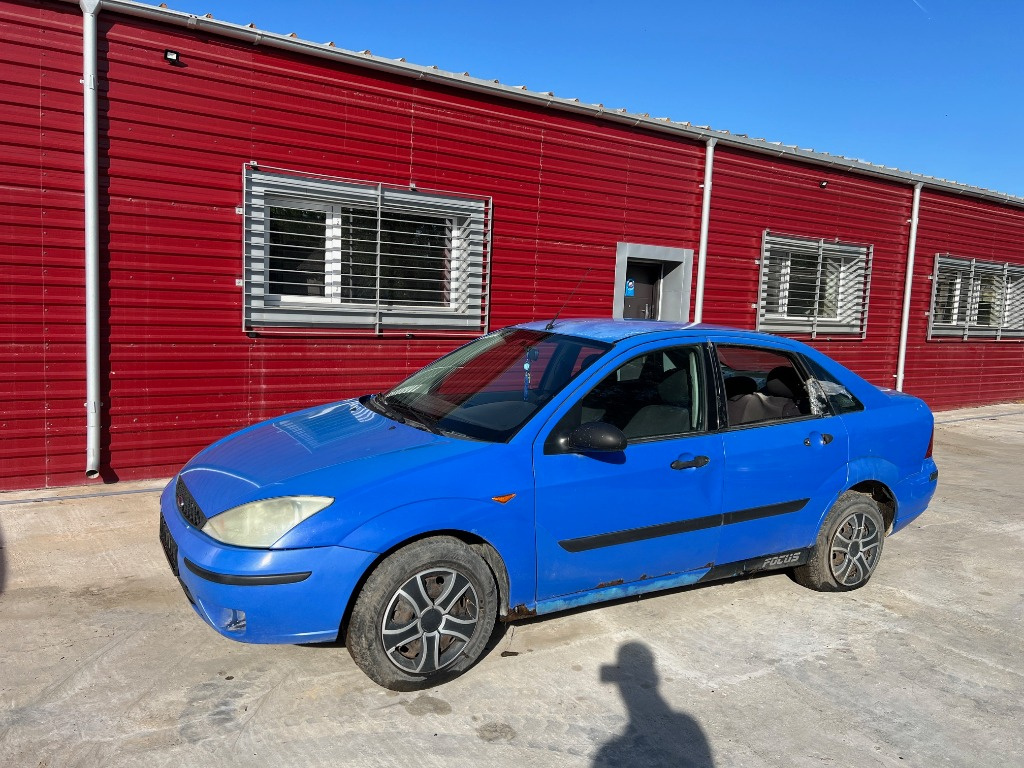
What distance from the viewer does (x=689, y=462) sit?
3695mm

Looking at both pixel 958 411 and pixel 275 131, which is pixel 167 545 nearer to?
pixel 275 131

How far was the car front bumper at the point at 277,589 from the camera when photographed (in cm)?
288

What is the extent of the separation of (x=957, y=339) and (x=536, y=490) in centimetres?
1198

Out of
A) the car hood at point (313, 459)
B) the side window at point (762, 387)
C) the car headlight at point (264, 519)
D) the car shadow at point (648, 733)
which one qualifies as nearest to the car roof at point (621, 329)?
the side window at point (762, 387)

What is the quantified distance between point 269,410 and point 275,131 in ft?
8.04

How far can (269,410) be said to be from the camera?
6.87 meters

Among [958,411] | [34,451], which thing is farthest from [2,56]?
[958,411]

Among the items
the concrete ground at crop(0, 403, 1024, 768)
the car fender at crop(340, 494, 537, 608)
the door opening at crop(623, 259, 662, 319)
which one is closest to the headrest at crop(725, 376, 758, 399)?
the concrete ground at crop(0, 403, 1024, 768)

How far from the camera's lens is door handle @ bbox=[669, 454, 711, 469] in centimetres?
366

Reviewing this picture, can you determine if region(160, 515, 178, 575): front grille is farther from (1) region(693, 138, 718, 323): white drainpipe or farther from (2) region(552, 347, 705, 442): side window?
(1) region(693, 138, 718, 323): white drainpipe

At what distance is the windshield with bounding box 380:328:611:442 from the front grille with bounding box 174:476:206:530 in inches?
40.2

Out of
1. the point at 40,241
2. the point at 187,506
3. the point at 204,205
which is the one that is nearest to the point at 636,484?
the point at 187,506

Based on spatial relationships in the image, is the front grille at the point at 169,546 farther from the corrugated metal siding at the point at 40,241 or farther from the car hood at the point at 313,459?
the corrugated metal siding at the point at 40,241

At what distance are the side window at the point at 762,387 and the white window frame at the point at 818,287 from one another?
5.93 m
